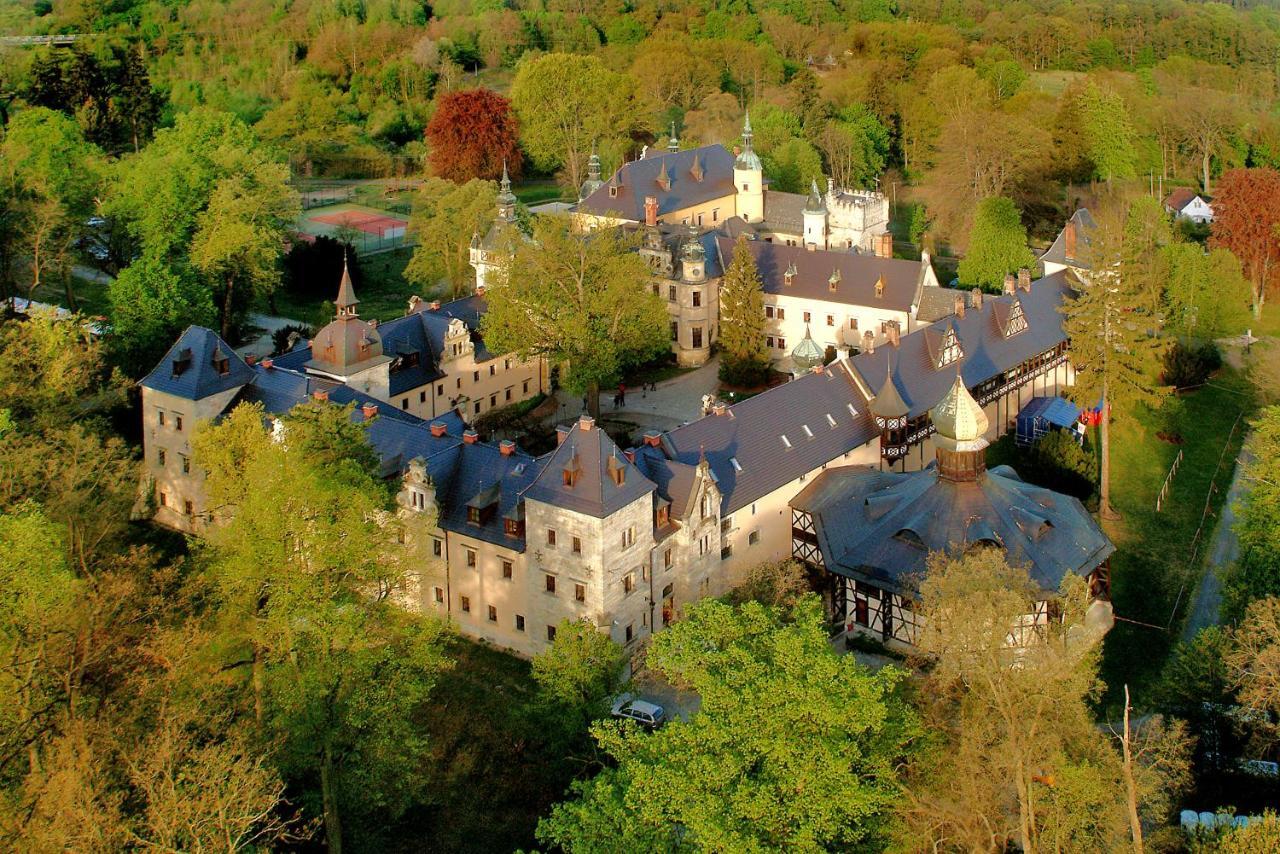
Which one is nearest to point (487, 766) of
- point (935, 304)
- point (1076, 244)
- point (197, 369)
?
point (197, 369)

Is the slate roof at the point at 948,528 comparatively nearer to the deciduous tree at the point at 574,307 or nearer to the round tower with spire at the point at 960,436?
the round tower with spire at the point at 960,436

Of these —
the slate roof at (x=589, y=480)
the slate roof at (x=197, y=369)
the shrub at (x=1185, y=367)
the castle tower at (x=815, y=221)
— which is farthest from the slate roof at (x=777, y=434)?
the castle tower at (x=815, y=221)

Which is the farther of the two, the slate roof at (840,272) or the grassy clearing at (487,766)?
the slate roof at (840,272)

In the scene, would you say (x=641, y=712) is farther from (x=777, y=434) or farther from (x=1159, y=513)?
(x=1159, y=513)

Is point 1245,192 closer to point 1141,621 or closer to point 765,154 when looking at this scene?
point 765,154

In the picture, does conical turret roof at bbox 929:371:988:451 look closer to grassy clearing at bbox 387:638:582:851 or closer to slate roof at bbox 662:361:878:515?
slate roof at bbox 662:361:878:515

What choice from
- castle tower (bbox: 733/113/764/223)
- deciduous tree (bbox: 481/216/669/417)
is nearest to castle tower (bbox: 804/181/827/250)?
castle tower (bbox: 733/113/764/223)
